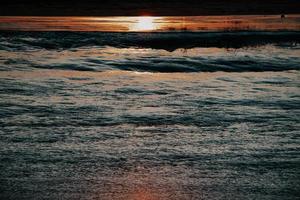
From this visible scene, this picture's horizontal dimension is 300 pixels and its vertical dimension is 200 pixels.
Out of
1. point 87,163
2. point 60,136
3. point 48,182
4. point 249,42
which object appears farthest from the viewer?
point 249,42

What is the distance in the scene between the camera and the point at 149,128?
9055mm

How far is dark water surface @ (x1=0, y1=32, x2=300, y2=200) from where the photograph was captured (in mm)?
6574

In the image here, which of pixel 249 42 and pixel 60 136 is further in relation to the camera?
pixel 249 42

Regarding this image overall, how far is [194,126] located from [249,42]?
51.2ft

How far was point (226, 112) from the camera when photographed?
10102mm

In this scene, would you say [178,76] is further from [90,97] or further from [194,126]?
[194,126]

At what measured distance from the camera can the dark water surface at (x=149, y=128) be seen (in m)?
6.57
